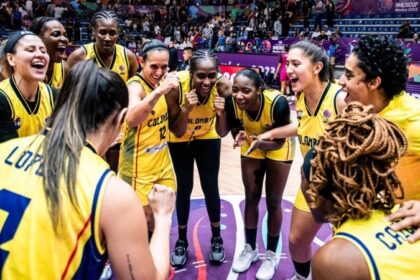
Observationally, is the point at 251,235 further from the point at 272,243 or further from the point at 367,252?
the point at 367,252

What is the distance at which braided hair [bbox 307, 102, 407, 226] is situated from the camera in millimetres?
1331

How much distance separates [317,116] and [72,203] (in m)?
2.05

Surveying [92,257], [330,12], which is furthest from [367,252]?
[330,12]

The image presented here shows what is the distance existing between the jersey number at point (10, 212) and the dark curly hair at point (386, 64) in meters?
1.68

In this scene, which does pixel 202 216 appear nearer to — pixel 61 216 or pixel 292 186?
pixel 292 186

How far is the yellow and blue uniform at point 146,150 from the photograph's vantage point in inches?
→ 125

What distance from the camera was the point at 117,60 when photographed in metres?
4.17

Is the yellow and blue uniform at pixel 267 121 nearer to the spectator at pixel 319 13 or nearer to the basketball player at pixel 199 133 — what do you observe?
the basketball player at pixel 199 133

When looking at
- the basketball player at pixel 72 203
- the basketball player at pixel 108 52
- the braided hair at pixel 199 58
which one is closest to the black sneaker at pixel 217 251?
the basketball player at pixel 108 52

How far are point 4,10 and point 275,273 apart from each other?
16.9 metres

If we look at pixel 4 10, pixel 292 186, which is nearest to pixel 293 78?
pixel 292 186

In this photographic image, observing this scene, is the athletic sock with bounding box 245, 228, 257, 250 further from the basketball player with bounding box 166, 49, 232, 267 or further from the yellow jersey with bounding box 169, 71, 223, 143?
the yellow jersey with bounding box 169, 71, 223, 143

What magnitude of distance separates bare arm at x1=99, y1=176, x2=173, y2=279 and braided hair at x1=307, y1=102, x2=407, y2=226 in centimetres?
58

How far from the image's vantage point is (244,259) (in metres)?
3.56
